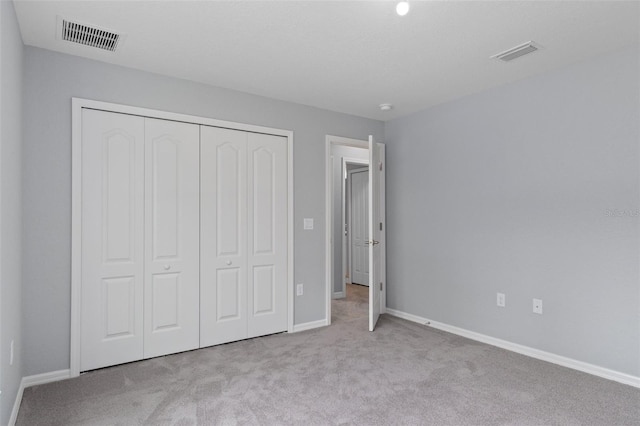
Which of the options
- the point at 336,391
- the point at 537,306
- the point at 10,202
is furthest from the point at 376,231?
the point at 10,202

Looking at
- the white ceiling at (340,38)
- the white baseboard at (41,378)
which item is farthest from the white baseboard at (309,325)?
the white ceiling at (340,38)

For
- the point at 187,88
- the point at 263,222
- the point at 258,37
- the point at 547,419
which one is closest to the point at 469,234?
the point at 547,419

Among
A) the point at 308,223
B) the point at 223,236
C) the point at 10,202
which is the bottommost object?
the point at 223,236

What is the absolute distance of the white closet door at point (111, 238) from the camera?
2.87 metres

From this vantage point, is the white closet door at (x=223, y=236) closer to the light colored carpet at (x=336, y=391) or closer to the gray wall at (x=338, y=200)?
the light colored carpet at (x=336, y=391)

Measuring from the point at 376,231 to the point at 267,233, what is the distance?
Answer: 4.27 feet

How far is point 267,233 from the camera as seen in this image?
12.5ft

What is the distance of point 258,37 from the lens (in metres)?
2.56

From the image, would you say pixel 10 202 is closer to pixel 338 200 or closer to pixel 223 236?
pixel 223 236

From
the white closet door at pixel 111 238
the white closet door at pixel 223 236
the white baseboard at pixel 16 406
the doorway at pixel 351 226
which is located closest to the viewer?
the white baseboard at pixel 16 406

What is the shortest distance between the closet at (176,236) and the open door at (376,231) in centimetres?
92

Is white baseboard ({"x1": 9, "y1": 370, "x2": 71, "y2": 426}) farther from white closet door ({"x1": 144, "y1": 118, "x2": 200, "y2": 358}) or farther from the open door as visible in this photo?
the open door

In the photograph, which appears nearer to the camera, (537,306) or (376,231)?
(537,306)

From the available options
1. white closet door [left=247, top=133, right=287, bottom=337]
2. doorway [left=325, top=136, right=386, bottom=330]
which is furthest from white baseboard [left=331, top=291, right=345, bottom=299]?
white closet door [left=247, top=133, right=287, bottom=337]
